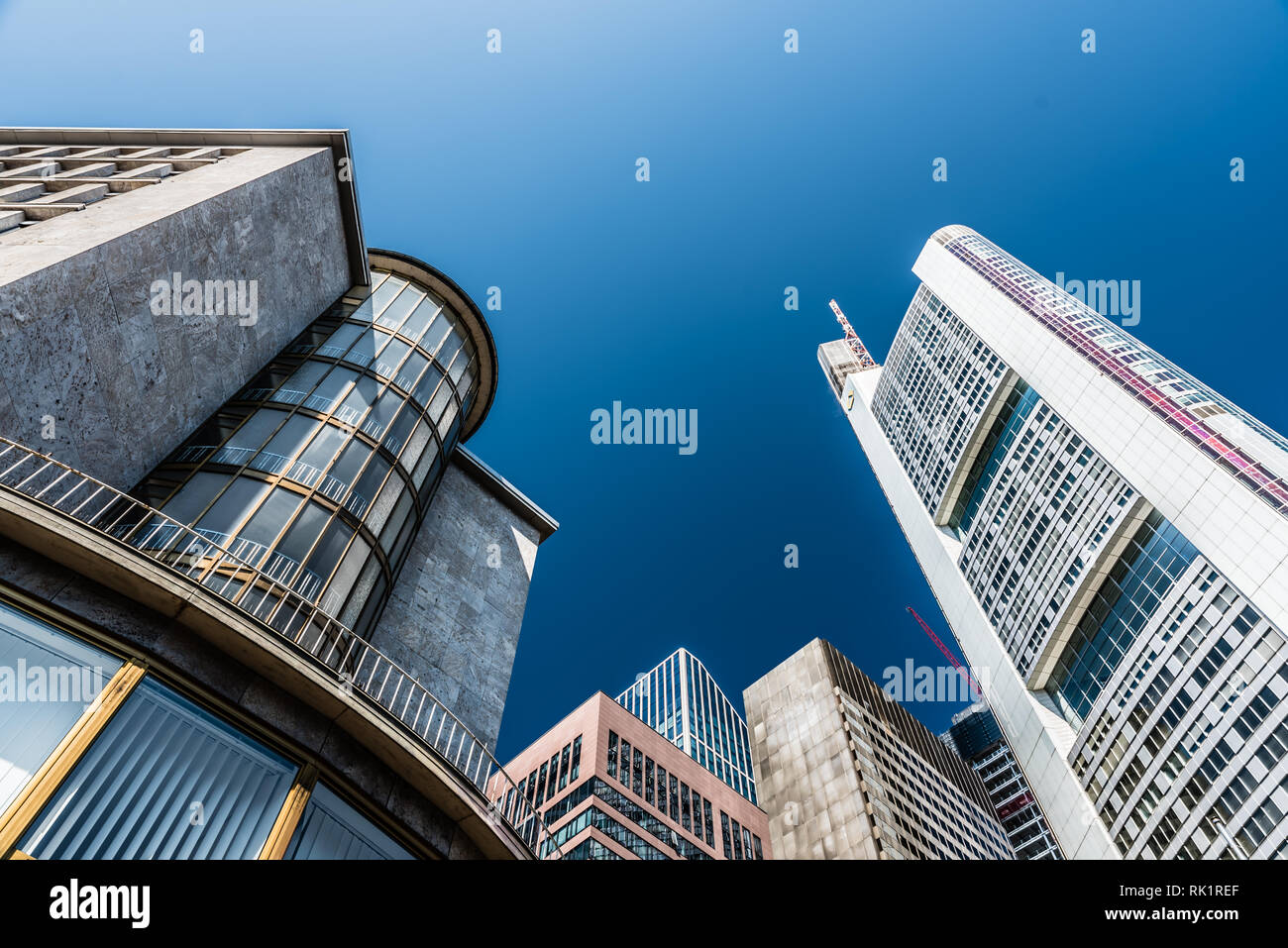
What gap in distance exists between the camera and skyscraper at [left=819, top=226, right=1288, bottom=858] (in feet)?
181

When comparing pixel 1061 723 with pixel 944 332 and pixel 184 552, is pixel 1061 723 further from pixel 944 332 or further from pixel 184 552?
pixel 184 552

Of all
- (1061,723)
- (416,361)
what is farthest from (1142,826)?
(416,361)

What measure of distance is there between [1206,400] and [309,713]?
283ft

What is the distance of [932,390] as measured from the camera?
356 feet

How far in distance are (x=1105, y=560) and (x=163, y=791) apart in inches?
3228

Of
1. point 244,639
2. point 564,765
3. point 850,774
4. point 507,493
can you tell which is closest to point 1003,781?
point 850,774

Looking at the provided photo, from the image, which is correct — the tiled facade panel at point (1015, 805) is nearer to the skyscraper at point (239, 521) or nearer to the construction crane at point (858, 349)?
the construction crane at point (858, 349)

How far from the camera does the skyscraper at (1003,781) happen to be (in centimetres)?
14362

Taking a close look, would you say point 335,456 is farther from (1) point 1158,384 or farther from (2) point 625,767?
(1) point 1158,384

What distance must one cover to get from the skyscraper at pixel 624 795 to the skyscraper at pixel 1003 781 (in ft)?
233

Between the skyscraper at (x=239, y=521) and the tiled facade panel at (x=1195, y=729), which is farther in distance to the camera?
the tiled facade panel at (x=1195, y=729)

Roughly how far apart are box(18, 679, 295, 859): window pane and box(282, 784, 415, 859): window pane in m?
0.49

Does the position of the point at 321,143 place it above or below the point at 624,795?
above

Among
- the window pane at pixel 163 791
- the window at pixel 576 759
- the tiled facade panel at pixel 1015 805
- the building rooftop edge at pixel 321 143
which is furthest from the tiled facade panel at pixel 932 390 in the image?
the window pane at pixel 163 791
